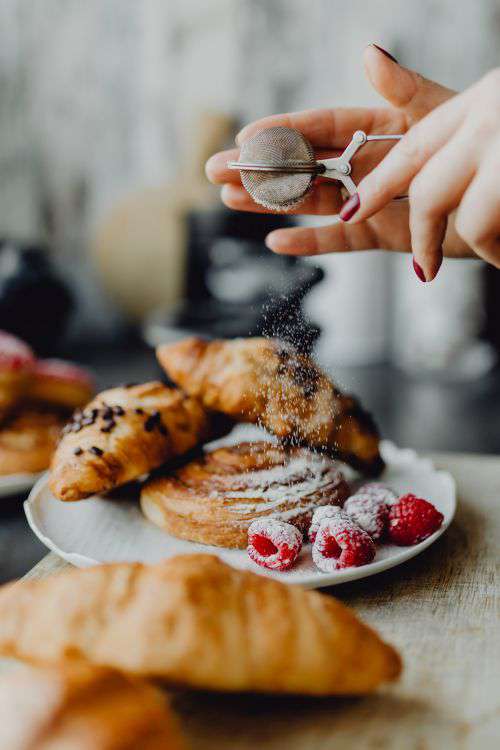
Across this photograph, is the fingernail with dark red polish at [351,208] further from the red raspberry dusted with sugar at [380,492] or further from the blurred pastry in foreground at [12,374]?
the blurred pastry in foreground at [12,374]

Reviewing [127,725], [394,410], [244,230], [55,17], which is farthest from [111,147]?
[127,725]

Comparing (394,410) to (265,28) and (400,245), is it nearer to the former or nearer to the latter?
(400,245)

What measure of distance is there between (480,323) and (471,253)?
1.43 m

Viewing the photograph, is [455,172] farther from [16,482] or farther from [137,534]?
[16,482]

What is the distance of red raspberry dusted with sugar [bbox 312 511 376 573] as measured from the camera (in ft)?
2.68

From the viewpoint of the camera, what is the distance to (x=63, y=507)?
1007mm

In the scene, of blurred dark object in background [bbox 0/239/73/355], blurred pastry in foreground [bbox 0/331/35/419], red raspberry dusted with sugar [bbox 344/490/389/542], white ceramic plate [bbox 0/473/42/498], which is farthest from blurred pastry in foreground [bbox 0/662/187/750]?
blurred dark object in background [bbox 0/239/73/355]

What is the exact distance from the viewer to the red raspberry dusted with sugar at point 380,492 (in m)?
0.96

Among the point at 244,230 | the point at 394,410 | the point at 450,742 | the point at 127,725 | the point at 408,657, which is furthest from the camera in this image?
the point at 244,230

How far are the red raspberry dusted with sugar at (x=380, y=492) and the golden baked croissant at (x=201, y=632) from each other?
13.4 inches

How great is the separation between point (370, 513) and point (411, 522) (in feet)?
0.17

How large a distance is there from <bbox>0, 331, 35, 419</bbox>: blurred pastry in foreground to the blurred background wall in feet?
4.21

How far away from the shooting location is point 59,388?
56.1 inches

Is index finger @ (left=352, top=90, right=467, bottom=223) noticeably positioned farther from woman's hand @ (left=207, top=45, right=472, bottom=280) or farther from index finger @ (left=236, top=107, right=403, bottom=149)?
index finger @ (left=236, top=107, right=403, bottom=149)
